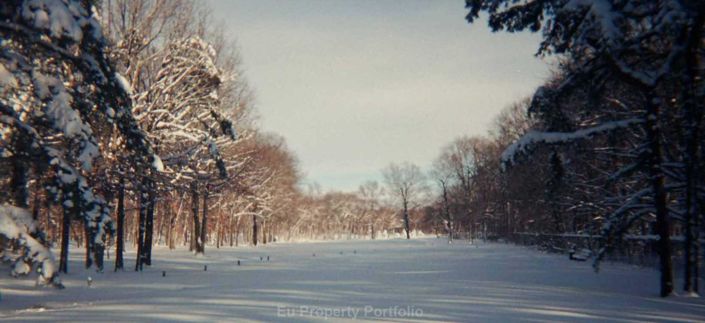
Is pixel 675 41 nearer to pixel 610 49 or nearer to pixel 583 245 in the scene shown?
pixel 610 49

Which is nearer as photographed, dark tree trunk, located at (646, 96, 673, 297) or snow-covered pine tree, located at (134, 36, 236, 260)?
dark tree trunk, located at (646, 96, 673, 297)

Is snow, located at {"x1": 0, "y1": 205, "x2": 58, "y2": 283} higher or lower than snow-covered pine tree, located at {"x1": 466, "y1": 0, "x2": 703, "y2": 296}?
lower

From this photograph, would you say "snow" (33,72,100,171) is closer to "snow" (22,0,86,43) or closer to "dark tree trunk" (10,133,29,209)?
"dark tree trunk" (10,133,29,209)

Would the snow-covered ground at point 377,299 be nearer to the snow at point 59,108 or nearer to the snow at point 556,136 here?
the snow at point 556,136

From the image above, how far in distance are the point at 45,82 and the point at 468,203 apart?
59482 millimetres

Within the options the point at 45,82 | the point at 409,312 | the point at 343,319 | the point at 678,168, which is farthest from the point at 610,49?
the point at 45,82

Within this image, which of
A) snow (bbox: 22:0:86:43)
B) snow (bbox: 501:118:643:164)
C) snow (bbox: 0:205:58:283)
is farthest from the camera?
snow (bbox: 501:118:643:164)

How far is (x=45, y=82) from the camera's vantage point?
10.1 metres

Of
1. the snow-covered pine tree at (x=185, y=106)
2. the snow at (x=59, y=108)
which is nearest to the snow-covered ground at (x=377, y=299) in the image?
the snow at (x=59, y=108)

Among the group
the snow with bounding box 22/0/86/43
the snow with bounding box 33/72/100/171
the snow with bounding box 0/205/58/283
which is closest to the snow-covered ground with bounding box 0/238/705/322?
the snow with bounding box 0/205/58/283

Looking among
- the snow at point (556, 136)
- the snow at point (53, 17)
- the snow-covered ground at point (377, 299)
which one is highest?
the snow at point (53, 17)

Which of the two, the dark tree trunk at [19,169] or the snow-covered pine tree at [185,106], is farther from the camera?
the snow-covered pine tree at [185,106]

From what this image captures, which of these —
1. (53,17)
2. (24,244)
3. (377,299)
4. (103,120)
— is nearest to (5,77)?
(53,17)

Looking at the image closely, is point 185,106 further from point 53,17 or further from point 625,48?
point 625,48
